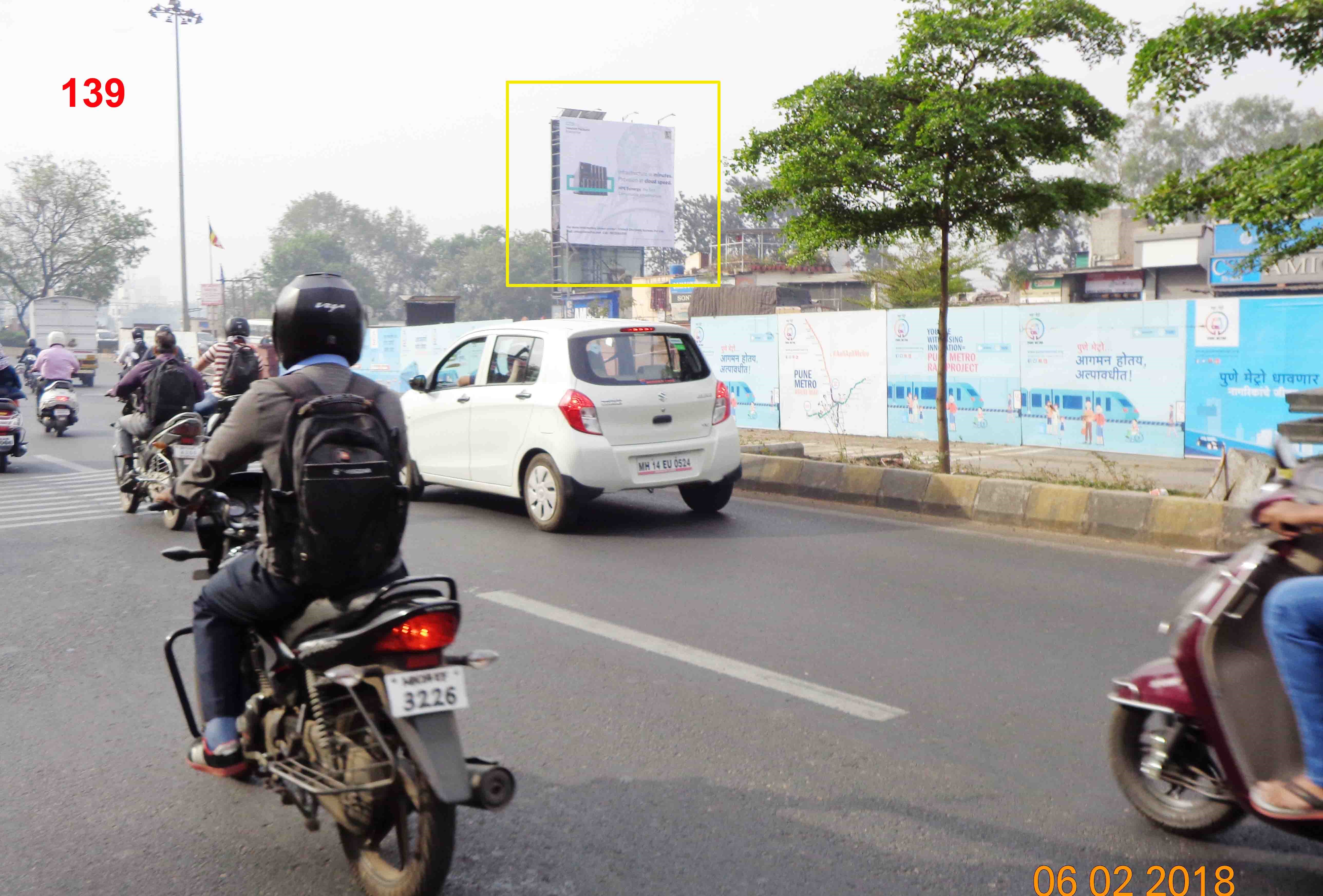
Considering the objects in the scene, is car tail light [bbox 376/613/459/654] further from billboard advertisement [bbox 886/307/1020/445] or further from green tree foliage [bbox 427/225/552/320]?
green tree foliage [bbox 427/225/552/320]

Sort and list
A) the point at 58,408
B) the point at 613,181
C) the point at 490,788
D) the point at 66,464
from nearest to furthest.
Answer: the point at 490,788 → the point at 66,464 → the point at 58,408 → the point at 613,181

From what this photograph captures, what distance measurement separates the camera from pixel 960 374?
51.5 feet

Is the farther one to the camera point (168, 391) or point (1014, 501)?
point (168, 391)

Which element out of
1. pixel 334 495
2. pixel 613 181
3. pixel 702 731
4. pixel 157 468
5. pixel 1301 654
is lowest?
pixel 702 731

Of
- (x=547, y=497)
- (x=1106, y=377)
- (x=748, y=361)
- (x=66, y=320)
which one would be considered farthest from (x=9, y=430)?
(x=66, y=320)

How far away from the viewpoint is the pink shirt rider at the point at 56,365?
766 inches

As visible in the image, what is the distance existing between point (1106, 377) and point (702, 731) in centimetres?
1095

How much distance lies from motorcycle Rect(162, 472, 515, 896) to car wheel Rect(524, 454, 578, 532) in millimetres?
5621

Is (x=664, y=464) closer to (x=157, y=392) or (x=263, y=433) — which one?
(x=157, y=392)

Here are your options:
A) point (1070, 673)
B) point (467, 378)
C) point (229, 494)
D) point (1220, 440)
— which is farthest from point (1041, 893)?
point (1220, 440)

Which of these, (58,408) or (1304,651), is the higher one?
(1304,651)

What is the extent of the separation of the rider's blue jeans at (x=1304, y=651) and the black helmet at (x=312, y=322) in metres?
2.51

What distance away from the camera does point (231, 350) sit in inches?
449

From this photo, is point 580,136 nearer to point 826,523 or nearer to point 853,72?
Result: point 853,72
